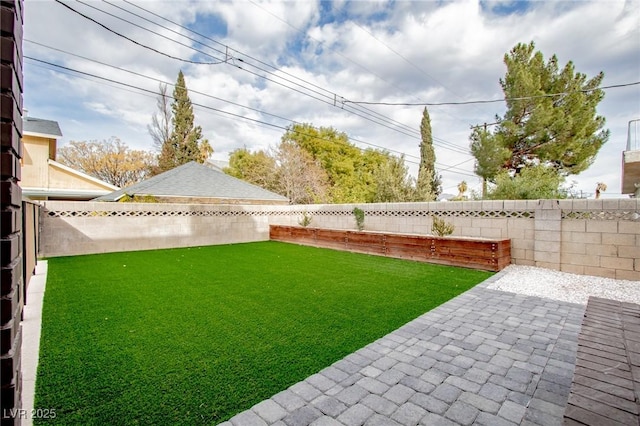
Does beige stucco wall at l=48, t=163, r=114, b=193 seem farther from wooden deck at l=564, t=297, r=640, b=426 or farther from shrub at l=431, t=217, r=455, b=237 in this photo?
wooden deck at l=564, t=297, r=640, b=426

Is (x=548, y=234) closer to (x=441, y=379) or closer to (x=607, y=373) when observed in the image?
(x=441, y=379)

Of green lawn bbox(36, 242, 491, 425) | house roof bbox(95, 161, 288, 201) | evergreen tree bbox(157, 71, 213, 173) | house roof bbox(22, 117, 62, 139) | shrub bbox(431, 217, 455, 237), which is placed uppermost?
evergreen tree bbox(157, 71, 213, 173)

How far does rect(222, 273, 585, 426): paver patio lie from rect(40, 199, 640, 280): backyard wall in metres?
3.26

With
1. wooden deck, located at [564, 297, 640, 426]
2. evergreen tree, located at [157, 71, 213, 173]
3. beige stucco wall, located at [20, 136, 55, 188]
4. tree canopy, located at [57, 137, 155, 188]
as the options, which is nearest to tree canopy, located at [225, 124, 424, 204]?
evergreen tree, located at [157, 71, 213, 173]

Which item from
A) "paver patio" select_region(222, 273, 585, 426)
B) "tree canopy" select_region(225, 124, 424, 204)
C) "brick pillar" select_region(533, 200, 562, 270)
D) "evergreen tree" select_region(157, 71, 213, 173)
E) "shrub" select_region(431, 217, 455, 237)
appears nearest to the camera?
"paver patio" select_region(222, 273, 585, 426)

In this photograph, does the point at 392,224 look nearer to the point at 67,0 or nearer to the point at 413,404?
the point at 413,404

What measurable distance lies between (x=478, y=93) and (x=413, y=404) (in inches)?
571

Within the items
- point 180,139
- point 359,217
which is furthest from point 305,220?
point 180,139

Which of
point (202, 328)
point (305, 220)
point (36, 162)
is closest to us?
point (202, 328)

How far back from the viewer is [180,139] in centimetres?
2467

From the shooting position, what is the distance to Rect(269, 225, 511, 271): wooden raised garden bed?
6.42m

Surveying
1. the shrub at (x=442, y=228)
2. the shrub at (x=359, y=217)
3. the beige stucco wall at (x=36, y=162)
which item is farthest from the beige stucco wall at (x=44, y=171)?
the shrub at (x=442, y=228)

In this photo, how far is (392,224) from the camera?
371 inches

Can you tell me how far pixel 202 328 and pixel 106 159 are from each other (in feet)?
83.6
